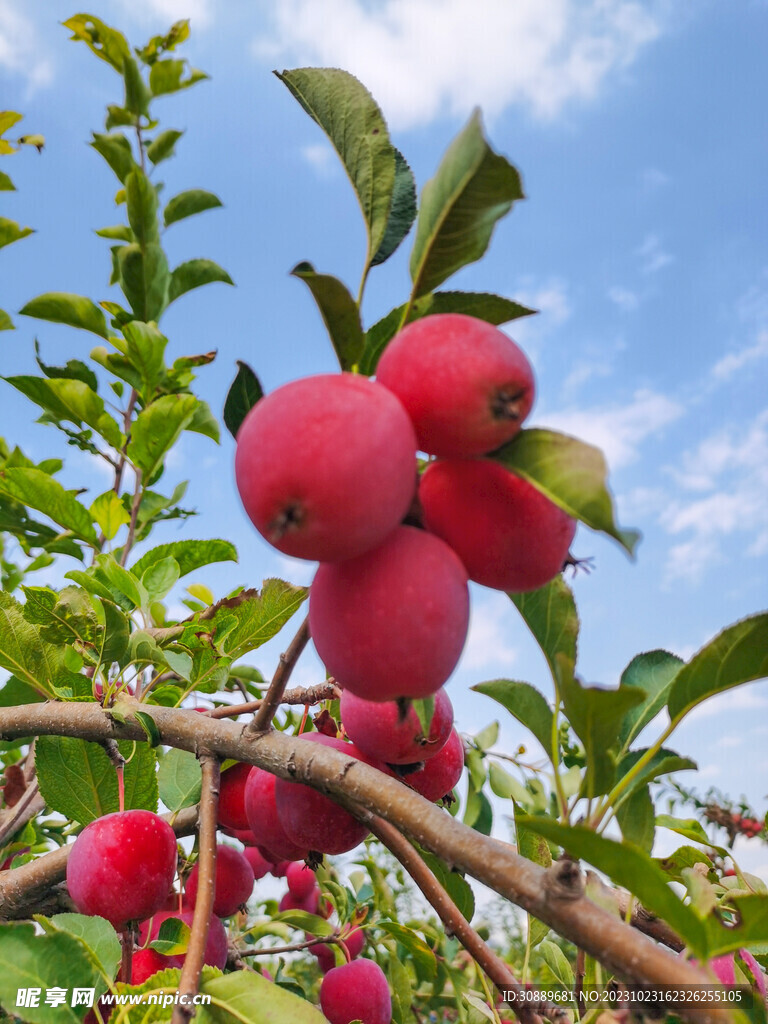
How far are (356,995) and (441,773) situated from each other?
2.67 ft

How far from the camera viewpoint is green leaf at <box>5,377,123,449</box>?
224 cm

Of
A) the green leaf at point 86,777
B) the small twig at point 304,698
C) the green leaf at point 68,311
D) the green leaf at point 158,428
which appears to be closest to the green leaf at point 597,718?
the small twig at point 304,698

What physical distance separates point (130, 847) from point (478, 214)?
0.99 metres

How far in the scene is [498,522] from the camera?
2.26ft

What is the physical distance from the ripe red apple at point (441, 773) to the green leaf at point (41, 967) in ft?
1.57

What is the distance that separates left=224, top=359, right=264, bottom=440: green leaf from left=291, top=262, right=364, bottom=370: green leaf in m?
0.11

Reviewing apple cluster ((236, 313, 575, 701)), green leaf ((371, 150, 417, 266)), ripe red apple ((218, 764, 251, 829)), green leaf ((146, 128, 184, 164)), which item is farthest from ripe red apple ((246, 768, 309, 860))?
green leaf ((146, 128, 184, 164))

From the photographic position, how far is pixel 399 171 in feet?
2.85

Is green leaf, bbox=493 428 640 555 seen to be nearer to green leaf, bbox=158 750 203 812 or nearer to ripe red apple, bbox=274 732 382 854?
ripe red apple, bbox=274 732 382 854

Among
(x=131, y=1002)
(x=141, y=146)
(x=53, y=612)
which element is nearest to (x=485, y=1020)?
(x=131, y=1002)

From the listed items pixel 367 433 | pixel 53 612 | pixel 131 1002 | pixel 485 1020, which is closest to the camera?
pixel 367 433

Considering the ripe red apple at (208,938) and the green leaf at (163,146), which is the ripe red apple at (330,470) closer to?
the ripe red apple at (208,938)

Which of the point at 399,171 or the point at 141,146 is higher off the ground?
the point at 141,146

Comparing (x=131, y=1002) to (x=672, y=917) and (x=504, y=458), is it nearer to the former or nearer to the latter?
(x=672, y=917)
